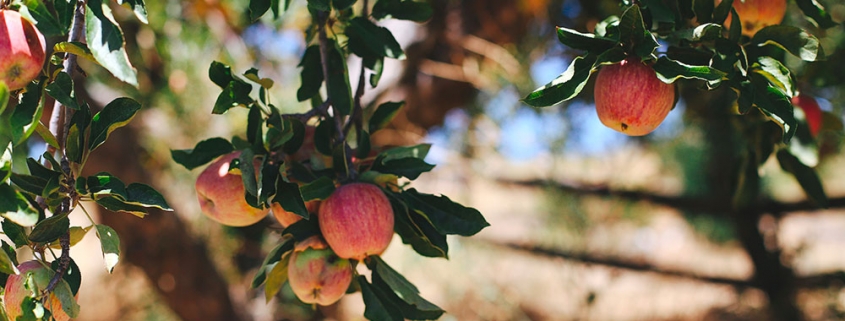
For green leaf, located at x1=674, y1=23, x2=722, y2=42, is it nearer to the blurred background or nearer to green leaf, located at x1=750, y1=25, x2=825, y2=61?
green leaf, located at x1=750, y1=25, x2=825, y2=61

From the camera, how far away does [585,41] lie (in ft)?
2.00

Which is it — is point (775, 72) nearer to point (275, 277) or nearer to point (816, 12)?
point (816, 12)

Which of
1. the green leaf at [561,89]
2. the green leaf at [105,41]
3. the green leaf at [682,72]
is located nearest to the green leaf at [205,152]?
the green leaf at [105,41]

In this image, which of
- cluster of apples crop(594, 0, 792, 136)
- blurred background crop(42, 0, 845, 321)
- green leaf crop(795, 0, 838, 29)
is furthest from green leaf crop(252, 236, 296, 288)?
blurred background crop(42, 0, 845, 321)

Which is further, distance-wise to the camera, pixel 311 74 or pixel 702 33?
pixel 311 74

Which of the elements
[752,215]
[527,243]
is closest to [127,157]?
[527,243]

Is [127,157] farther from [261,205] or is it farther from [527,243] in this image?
[527,243]

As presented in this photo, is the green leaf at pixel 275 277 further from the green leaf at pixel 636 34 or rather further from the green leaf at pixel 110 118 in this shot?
the green leaf at pixel 636 34

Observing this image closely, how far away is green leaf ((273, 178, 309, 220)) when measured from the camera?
2.01ft

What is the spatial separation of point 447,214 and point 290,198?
0.52 ft

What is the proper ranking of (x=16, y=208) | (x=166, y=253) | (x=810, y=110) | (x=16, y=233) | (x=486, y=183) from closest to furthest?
(x=16, y=208) < (x=16, y=233) < (x=810, y=110) < (x=166, y=253) < (x=486, y=183)

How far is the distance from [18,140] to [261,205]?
21 cm

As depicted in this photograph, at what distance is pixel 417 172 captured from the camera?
2.31 feet

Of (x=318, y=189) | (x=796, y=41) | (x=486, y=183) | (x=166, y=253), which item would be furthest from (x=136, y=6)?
(x=486, y=183)
